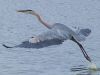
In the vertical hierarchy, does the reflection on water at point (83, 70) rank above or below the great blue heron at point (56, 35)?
below

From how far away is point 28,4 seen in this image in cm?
2733

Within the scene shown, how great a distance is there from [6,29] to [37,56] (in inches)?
192

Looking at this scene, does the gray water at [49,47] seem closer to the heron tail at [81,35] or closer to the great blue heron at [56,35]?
the heron tail at [81,35]

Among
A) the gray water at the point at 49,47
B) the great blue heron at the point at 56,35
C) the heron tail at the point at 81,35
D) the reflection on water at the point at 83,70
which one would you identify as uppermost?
the great blue heron at the point at 56,35

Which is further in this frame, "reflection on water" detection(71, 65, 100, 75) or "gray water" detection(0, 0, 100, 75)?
"gray water" detection(0, 0, 100, 75)

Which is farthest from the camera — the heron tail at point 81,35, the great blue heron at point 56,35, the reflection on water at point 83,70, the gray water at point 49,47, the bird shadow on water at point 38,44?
the gray water at point 49,47

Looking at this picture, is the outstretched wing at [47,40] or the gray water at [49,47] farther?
the gray water at [49,47]

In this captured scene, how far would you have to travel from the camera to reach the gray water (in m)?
13.9

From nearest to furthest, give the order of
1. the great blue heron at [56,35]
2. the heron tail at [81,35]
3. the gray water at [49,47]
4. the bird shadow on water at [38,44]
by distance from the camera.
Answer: the bird shadow on water at [38,44] → the great blue heron at [56,35] → the heron tail at [81,35] → the gray water at [49,47]

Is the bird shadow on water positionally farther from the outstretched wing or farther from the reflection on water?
the reflection on water

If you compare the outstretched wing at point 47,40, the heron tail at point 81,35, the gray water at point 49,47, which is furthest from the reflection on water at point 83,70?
the outstretched wing at point 47,40

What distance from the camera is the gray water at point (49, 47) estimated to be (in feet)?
45.5

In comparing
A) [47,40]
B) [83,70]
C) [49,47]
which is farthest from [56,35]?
[49,47]

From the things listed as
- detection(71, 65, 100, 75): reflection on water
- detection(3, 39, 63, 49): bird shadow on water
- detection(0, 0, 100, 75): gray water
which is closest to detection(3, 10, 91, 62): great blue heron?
detection(3, 39, 63, 49): bird shadow on water
